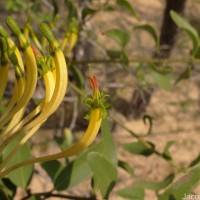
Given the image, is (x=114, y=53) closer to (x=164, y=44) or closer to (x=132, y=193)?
(x=132, y=193)

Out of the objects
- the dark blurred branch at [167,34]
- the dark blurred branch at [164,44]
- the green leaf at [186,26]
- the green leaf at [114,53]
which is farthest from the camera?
the dark blurred branch at [167,34]

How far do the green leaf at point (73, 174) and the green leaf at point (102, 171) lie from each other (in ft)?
0.20

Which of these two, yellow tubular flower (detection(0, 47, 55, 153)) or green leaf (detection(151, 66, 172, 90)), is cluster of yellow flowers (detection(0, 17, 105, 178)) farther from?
green leaf (detection(151, 66, 172, 90))

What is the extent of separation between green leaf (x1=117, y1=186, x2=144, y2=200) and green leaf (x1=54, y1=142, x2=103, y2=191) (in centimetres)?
13

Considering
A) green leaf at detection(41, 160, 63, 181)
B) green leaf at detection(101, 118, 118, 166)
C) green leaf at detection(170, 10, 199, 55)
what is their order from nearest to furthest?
green leaf at detection(101, 118, 118, 166), green leaf at detection(41, 160, 63, 181), green leaf at detection(170, 10, 199, 55)

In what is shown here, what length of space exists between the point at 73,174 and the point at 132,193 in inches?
6.4

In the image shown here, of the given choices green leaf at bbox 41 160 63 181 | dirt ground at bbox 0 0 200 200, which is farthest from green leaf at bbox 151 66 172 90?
dirt ground at bbox 0 0 200 200

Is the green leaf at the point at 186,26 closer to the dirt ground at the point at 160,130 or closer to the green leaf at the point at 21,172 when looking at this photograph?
the green leaf at the point at 21,172

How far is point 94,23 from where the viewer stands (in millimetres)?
3816

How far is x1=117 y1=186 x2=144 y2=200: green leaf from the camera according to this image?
2.20ft

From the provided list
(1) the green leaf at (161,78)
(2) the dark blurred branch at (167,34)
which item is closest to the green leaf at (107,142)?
(1) the green leaf at (161,78)

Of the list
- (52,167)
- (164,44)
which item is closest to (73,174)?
(52,167)

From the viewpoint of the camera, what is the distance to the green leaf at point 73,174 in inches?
31.2

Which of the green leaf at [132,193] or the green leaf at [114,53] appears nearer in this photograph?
the green leaf at [132,193]
